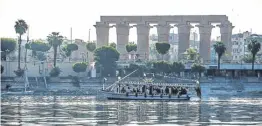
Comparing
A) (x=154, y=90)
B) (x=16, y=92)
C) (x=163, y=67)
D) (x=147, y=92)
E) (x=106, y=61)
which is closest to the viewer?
(x=147, y=92)

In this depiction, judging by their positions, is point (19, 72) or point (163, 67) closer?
point (19, 72)

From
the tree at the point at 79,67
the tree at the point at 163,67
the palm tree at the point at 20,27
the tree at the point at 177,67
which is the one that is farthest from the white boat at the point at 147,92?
the palm tree at the point at 20,27

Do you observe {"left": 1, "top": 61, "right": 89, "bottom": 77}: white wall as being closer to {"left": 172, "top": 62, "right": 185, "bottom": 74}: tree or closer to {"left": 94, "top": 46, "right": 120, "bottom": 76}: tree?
{"left": 94, "top": 46, "right": 120, "bottom": 76}: tree

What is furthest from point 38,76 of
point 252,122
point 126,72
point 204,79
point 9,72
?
point 252,122

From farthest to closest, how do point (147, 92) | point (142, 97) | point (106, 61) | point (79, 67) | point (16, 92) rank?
point (79, 67)
point (106, 61)
point (16, 92)
point (147, 92)
point (142, 97)

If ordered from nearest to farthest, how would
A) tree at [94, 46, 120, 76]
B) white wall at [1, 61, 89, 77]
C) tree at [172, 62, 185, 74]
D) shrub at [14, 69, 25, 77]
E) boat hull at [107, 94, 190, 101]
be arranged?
boat hull at [107, 94, 190, 101] → shrub at [14, 69, 25, 77] → tree at [172, 62, 185, 74] → tree at [94, 46, 120, 76] → white wall at [1, 61, 89, 77]

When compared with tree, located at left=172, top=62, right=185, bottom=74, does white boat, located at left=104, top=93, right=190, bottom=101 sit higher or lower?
lower

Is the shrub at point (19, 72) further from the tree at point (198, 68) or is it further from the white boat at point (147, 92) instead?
the white boat at point (147, 92)

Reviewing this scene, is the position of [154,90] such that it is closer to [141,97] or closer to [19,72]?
[141,97]

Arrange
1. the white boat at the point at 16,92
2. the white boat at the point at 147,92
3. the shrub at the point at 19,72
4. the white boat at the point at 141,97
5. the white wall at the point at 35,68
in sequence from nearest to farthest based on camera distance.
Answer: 1. the white boat at the point at 141,97
2. the white boat at the point at 147,92
3. the white boat at the point at 16,92
4. the shrub at the point at 19,72
5. the white wall at the point at 35,68

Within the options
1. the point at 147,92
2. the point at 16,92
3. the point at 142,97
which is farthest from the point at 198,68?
the point at 142,97

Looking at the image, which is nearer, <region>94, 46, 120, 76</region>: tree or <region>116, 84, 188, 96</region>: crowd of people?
<region>116, 84, 188, 96</region>: crowd of people

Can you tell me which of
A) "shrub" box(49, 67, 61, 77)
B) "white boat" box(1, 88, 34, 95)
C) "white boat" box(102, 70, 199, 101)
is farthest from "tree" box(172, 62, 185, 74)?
"white boat" box(102, 70, 199, 101)

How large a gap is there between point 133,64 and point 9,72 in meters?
26.8
